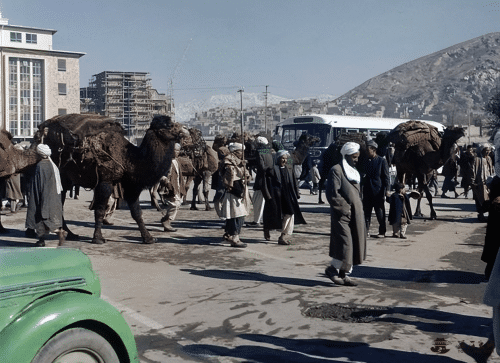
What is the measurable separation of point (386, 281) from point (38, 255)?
5.58m

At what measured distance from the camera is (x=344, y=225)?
766 centimetres

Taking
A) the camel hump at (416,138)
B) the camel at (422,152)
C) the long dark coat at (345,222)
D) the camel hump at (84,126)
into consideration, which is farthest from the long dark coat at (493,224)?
the camel hump at (416,138)

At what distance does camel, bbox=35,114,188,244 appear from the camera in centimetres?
1134

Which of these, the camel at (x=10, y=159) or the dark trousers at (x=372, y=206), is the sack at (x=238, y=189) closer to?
the dark trousers at (x=372, y=206)

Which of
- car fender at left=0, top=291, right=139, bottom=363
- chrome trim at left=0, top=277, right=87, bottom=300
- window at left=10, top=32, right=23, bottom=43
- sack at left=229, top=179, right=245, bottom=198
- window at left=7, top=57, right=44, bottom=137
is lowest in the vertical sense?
car fender at left=0, top=291, right=139, bottom=363

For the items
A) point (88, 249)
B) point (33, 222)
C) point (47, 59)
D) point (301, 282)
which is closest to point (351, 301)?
point (301, 282)

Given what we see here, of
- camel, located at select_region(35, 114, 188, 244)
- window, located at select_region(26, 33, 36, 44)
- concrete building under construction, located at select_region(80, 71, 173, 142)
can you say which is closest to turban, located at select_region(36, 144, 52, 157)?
camel, located at select_region(35, 114, 188, 244)

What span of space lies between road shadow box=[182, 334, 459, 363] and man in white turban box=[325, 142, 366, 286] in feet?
6.92

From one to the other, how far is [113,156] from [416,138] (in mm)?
7478

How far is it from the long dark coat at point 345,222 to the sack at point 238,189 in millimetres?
3145

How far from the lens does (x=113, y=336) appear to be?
379 centimetres

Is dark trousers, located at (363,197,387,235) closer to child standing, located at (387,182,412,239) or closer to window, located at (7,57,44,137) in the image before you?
child standing, located at (387,182,412,239)

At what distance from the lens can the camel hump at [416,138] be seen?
14.8m

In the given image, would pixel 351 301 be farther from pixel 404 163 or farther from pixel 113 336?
pixel 404 163
